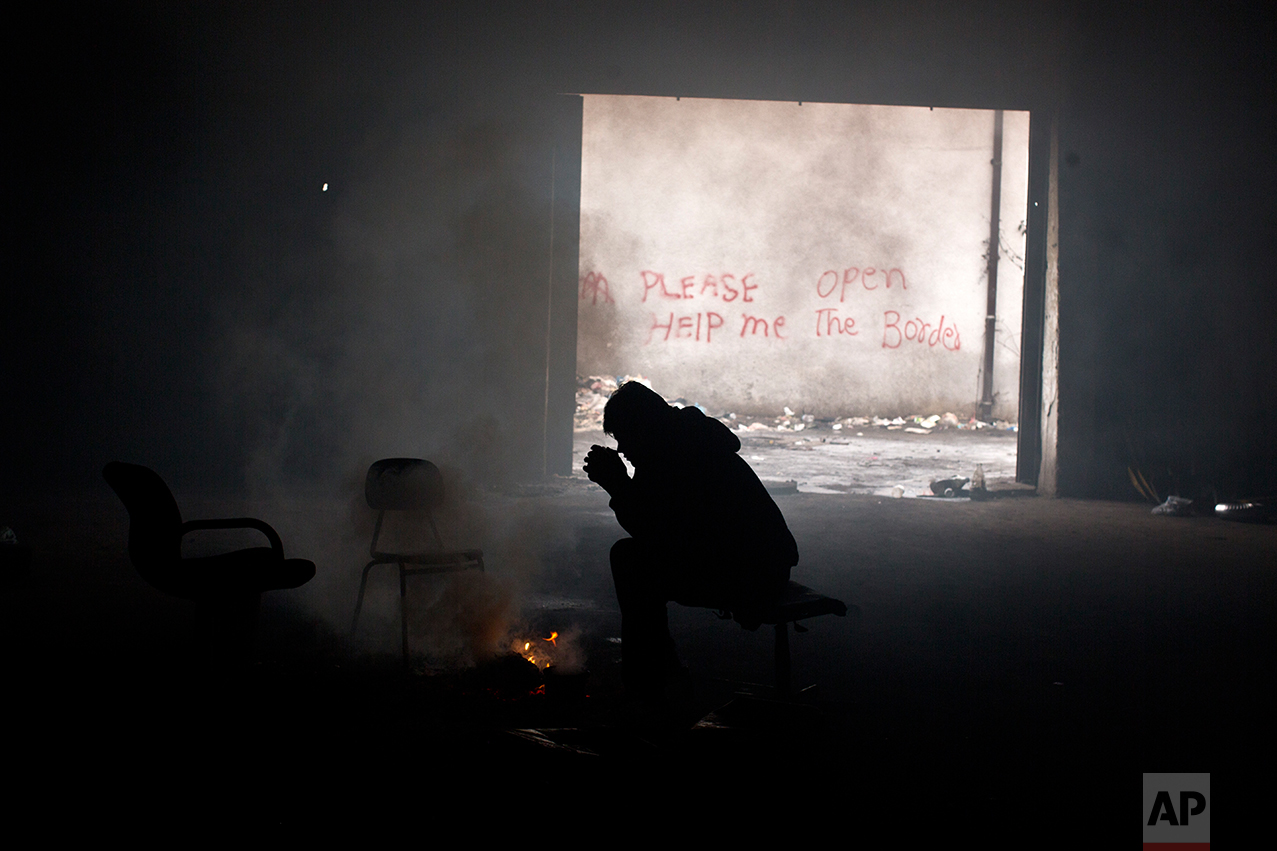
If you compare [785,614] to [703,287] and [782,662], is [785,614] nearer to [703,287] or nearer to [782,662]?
[782,662]

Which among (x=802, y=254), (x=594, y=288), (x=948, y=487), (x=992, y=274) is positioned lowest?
(x=948, y=487)

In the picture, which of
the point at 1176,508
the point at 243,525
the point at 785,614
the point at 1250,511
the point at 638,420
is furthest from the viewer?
the point at 1176,508

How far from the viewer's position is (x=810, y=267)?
12984 millimetres

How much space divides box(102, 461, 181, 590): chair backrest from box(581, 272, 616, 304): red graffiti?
1031cm

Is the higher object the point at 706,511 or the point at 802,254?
the point at 802,254

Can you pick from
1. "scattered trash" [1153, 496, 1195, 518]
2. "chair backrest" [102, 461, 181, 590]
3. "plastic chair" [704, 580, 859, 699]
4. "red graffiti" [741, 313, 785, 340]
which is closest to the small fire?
"plastic chair" [704, 580, 859, 699]

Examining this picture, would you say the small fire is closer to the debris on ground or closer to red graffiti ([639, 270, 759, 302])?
the debris on ground

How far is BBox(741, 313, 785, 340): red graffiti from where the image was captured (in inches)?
511

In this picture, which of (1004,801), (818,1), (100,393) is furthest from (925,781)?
(100,393)

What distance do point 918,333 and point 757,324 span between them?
2.64 m

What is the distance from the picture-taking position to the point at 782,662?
107 inches

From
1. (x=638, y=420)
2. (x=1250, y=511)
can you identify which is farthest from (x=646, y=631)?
(x=1250, y=511)

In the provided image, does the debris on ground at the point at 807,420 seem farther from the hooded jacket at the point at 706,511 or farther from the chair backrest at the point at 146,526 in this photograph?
the chair backrest at the point at 146,526

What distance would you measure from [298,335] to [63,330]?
2143mm
